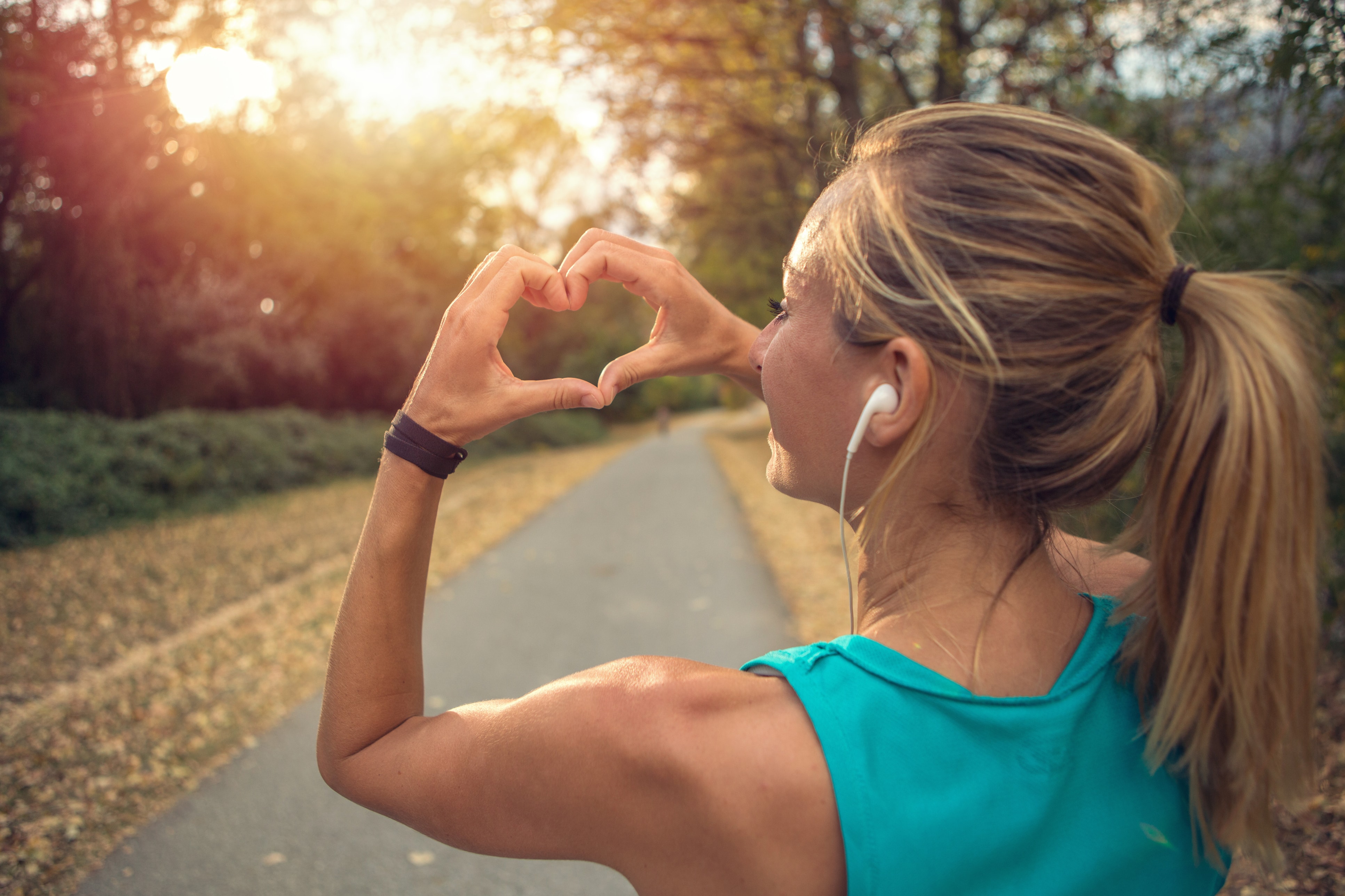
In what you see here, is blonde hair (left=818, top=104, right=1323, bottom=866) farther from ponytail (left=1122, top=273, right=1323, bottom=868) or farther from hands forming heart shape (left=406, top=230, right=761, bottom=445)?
hands forming heart shape (left=406, top=230, right=761, bottom=445)

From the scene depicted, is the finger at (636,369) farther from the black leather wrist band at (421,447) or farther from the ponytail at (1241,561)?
the ponytail at (1241,561)

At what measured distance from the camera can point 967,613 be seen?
113cm

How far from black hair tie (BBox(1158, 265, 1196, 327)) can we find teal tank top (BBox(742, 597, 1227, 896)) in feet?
1.48

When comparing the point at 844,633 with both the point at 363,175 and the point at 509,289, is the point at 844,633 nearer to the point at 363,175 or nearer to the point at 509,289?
the point at 509,289

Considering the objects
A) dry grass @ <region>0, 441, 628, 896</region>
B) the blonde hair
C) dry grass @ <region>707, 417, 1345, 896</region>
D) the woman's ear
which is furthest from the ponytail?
dry grass @ <region>0, 441, 628, 896</region>

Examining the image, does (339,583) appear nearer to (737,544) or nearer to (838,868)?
(737,544)

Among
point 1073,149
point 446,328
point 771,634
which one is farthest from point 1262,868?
point 771,634

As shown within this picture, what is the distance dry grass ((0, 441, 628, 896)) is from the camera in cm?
336

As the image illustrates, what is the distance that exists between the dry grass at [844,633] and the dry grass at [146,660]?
3.30 m

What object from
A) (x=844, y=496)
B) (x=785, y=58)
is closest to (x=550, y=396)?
(x=844, y=496)

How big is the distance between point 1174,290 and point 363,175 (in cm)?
2566

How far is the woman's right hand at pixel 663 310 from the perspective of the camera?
4.69ft

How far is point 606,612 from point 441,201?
915 inches

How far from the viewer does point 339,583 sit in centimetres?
755
